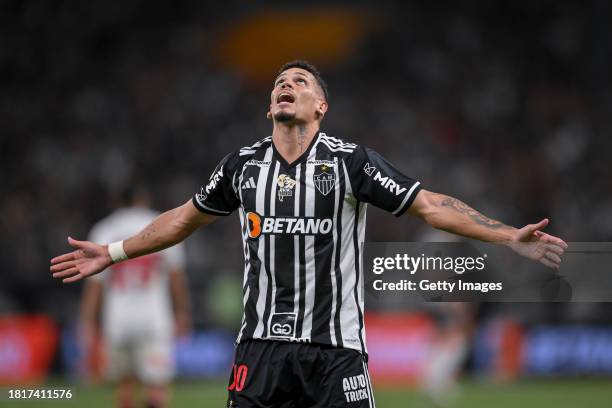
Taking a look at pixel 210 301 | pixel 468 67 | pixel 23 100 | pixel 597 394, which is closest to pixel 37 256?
pixel 210 301

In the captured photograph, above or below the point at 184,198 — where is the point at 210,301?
below

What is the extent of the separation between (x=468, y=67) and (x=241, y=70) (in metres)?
5.14

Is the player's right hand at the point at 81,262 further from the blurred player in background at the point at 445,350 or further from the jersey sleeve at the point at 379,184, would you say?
the blurred player in background at the point at 445,350

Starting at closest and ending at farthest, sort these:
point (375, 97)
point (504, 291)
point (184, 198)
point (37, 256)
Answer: point (504, 291) → point (37, 256) → point (184, 198) → point (375, 97)

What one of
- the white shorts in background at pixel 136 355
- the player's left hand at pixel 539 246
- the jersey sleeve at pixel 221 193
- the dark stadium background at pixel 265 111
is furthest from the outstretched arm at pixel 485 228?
the dark stadium background at pixel 265 111

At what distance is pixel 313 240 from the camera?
481 centimetres

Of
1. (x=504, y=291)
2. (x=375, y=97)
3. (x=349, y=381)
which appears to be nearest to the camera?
(x=349, y=381)

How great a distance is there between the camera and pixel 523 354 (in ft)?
45.0

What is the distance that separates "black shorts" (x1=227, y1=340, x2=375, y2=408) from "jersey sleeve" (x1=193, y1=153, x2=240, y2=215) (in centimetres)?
80

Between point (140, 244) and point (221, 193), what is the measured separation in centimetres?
53

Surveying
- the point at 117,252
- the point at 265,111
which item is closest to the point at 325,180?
the point at 117,252

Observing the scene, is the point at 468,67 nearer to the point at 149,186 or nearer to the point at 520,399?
the point at 149,186

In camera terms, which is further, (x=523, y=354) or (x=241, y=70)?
(x=241, y=70)

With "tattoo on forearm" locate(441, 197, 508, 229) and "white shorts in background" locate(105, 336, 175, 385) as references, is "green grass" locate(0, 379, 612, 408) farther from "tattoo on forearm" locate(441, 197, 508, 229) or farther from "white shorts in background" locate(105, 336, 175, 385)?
"tattoo on forearm" locate(441, 197, 508, 229)
